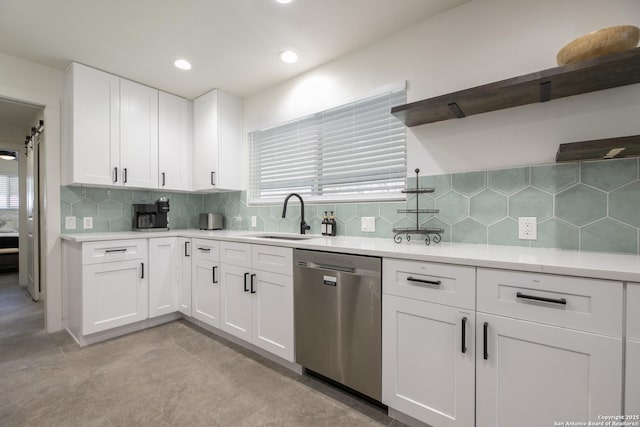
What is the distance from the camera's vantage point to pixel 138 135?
2838mm

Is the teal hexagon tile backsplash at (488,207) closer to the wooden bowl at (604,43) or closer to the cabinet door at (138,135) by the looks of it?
the wooden bowl at (604,43)

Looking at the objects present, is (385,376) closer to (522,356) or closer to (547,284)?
(522,356)

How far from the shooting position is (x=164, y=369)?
1975 millimetres

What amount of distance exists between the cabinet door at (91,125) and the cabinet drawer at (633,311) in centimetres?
348

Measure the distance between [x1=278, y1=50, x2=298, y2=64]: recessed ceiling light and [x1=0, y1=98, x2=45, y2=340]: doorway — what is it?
7.57 ft

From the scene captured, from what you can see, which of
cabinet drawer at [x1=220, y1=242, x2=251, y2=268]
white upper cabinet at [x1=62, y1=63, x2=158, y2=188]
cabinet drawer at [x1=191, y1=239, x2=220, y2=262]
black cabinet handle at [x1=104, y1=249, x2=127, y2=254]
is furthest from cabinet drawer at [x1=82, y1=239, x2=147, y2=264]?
cabinet drawer at [x1=220, y1=242, x2=251, y2=268]

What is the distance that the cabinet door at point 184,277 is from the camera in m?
2.74

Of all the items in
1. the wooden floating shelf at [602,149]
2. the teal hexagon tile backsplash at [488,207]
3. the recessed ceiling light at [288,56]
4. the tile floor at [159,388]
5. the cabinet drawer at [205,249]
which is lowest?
the tile floor at [159,388]

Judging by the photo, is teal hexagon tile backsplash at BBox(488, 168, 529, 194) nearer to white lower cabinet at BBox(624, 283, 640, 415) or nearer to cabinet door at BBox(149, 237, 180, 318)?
white lower cabinet at BBox(624, 283, 640, 415)

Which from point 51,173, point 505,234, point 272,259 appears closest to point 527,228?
point 505,234

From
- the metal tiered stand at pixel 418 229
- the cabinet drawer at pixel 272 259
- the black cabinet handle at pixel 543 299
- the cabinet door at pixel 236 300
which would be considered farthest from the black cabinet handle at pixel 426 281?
the cabinet door at pixel 236 300

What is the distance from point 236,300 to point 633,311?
2186 millimetres

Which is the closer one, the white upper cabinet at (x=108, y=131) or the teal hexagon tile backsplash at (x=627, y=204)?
the teal hexagon tile backsplash at (x=627, y=204)

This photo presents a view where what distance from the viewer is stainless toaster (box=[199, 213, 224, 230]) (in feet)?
10.6
